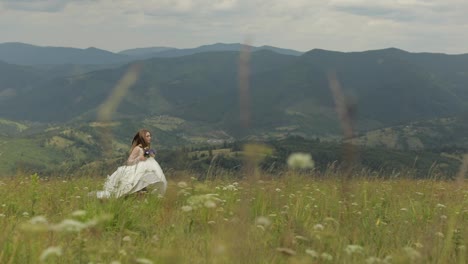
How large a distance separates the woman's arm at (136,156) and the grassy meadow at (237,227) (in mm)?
1683

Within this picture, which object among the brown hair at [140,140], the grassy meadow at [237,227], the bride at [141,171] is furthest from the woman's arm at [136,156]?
the grassy meadow at [237,227]

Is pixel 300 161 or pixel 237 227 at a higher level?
pixel 300 161

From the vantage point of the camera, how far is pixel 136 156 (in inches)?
461

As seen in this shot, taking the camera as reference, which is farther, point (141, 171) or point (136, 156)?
point (136, 156)

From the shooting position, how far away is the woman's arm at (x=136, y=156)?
1141cm

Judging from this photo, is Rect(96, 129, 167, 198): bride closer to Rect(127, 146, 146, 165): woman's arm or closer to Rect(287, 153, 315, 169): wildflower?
Rect(127, 146, 146, 165): woman's arm

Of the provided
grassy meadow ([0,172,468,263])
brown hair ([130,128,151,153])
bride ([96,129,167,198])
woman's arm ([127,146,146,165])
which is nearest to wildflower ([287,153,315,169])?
grassy meadow ([0,172,468,263])

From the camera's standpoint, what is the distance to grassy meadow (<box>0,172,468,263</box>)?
319 centimetres

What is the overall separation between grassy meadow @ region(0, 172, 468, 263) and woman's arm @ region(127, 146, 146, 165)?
66.3 inches

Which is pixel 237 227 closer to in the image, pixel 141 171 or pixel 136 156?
pixel 141 171

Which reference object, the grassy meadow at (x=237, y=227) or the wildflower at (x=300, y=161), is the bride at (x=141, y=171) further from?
the wildflower at (x=300, y=161)

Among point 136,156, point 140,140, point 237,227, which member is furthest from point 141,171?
point 237,227

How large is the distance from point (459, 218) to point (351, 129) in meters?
4.93

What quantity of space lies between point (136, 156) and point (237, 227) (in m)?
9.17
